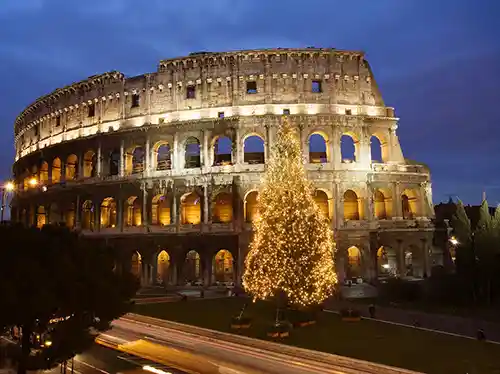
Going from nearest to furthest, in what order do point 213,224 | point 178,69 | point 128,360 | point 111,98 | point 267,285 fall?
point 128,360 → point 267,285 → point 213,224 → point 178,69 → point 111,98

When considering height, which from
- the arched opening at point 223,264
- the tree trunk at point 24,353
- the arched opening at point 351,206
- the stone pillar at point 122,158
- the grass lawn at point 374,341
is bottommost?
the grass lawn at point 374,341

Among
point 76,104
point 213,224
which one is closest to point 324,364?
point 213,224

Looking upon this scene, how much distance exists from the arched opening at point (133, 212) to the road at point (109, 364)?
21.2m

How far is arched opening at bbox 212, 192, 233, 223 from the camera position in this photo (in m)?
37.0

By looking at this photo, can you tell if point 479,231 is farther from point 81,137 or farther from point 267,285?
point 81,137

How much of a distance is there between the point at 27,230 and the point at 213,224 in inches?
939

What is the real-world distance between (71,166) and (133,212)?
8299 millimetres

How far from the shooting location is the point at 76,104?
136 ft

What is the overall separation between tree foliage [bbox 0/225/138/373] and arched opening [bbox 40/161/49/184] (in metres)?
35.6

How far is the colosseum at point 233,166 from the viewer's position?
111 ft

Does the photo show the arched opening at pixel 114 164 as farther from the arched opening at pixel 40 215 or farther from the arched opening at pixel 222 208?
the arched opening at pixel 222 208

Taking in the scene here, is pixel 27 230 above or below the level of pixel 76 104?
below

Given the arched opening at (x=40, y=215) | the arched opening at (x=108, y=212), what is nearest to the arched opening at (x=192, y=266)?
the arched opening at (x=108, y=212)

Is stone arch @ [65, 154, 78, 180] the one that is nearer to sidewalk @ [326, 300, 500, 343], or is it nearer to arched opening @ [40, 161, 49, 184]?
arched opening @ [40, 161, 49, 184]
